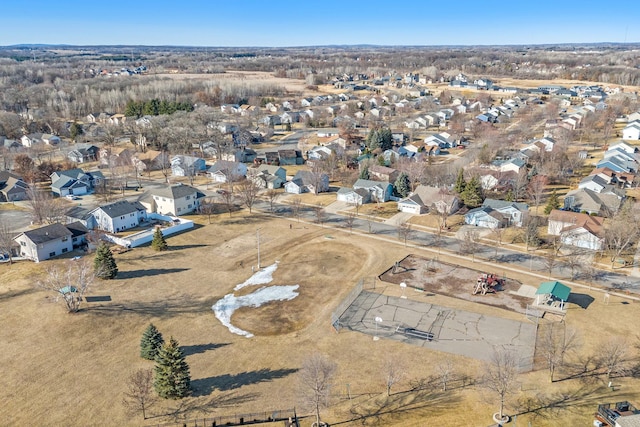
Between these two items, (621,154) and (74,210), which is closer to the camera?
(74,210)

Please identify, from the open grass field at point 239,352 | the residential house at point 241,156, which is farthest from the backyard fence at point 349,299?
the residential house at point 241,156

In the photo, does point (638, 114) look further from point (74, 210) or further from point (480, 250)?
point (74, 210)

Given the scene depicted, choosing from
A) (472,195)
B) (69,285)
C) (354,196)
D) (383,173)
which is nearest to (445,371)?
(69,285)

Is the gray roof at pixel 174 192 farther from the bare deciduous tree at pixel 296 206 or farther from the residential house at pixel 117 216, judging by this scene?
the bare deciduous tree at pixel 296 206

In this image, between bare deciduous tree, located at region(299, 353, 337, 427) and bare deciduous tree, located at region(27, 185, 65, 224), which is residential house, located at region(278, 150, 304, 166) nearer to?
bare deciduous tree, located at region(27, 185, 65, 224)

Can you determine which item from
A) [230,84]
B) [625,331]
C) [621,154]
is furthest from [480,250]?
[230,84]

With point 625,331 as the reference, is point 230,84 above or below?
above

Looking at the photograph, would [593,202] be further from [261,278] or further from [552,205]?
[261,278]
